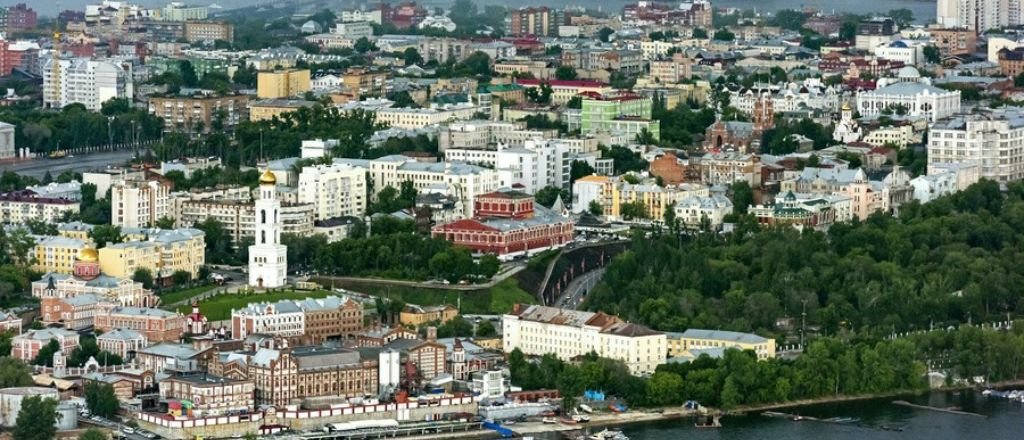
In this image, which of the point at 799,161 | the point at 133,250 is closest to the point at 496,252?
A: the point at 133,250

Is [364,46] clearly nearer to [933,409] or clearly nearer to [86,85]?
[86,85]

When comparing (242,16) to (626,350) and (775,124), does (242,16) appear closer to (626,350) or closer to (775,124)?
(775,124)

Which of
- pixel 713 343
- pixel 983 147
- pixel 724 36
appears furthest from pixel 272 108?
pixel 713 343

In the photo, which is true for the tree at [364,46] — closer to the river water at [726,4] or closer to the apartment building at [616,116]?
the apartment building at [616,116]

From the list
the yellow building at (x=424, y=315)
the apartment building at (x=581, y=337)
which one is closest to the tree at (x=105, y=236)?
the yellow building at (x=424, y=315)

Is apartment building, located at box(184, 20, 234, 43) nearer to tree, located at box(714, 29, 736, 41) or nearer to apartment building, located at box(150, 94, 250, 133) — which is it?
tree, located at box(714, 29, 736, 41)

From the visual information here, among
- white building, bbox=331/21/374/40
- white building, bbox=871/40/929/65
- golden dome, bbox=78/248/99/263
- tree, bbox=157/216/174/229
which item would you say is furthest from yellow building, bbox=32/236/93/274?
white building, bbox=331/21/374/40
